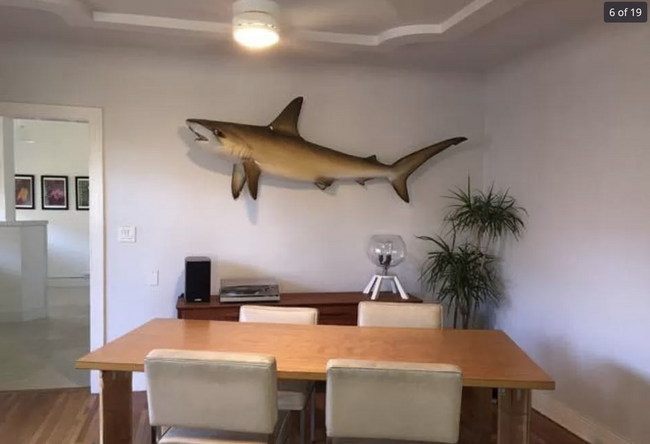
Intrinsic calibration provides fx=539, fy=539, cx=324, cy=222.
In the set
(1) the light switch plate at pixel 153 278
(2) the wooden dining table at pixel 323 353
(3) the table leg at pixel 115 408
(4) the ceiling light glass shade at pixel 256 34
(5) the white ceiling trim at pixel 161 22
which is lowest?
(3) the table leg at pixel 115 408

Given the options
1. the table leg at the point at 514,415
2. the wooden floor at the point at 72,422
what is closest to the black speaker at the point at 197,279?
the wooden floor at the point at 72,422

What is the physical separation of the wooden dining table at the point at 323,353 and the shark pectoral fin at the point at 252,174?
1365mm

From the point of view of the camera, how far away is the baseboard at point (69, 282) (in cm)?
861

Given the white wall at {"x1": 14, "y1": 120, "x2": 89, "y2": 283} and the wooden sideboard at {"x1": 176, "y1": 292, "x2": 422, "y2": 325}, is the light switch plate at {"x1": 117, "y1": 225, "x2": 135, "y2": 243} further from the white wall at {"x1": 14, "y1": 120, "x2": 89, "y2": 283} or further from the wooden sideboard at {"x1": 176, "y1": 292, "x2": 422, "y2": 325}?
the white wall at {"x1": 14, "y1": 120, "x2": 89, "y2": 283}

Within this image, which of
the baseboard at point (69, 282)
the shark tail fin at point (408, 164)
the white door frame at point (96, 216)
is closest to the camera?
the white door frame at point (96, 216)

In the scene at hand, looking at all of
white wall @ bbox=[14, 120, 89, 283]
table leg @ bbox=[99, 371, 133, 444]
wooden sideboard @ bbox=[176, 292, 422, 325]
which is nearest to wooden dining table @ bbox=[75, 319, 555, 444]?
table leg @ bbox=[99, 371, 133, 444]

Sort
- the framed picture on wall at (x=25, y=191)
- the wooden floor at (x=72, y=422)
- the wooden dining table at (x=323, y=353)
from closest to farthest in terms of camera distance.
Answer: the wooden dining table at (x=323, y=353)
the wooden floor at (x=72, y=422)
the framed picture on wall at (x=25, y=191)

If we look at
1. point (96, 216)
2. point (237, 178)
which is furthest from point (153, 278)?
point (237, 178)

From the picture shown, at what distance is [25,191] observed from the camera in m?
8.94

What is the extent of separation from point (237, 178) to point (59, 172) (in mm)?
6428

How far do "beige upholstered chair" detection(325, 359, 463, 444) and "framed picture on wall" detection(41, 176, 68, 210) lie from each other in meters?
8.49

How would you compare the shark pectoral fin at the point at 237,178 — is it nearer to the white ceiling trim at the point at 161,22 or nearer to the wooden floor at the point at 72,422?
the white ceiling trim at the point at 161,22

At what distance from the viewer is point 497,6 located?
8.69 feet

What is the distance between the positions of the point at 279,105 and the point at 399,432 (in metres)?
2.68
